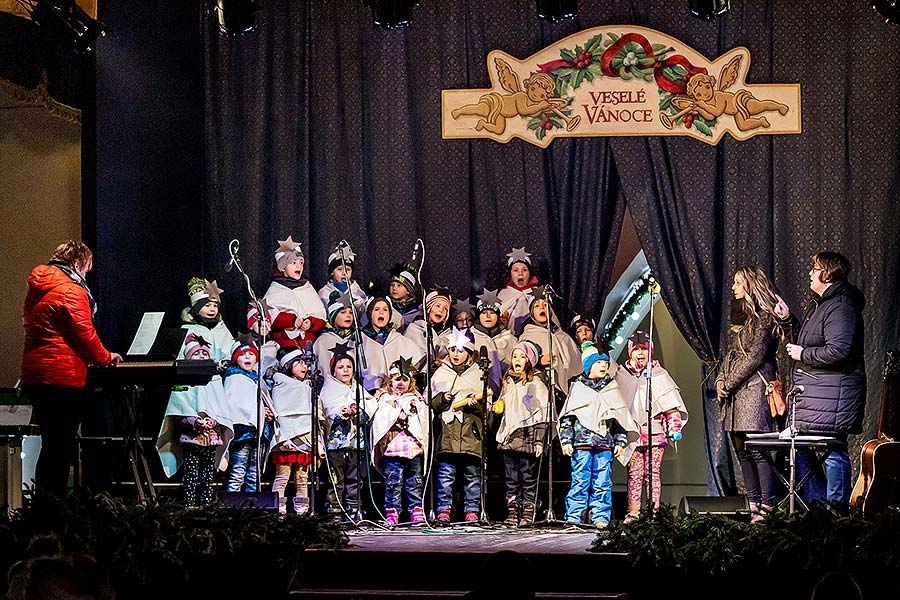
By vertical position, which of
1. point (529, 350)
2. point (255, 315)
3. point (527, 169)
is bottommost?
point (529, 350)

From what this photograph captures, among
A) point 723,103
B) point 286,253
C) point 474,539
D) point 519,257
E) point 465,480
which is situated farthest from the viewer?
point 723,103

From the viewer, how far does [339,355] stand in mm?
8609

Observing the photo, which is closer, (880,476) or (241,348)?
(880,476)

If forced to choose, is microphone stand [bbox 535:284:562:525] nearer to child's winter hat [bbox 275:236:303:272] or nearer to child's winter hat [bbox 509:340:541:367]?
child's winter hat [bbox 509:340:541:367]

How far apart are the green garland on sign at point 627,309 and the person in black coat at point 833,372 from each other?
8.56 feet

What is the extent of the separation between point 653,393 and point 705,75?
270cm

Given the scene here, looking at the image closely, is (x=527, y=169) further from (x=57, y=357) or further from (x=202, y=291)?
(x=57, y=357)

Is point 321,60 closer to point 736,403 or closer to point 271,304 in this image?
point 271,304

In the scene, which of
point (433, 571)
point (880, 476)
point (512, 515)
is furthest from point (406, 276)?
point (880, 476)

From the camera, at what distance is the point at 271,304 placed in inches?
355

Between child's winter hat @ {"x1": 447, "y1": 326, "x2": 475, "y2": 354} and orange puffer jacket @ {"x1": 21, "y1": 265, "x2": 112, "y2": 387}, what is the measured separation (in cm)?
263

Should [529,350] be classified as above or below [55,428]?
above

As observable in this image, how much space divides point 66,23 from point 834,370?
4976 mm

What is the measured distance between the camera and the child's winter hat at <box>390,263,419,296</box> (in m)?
9.16
